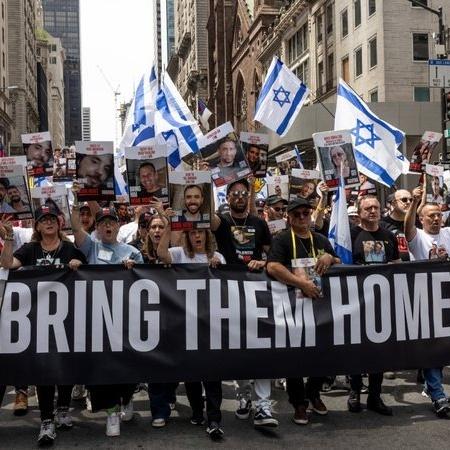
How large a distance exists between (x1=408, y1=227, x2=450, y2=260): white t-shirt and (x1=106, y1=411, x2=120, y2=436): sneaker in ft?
10.4

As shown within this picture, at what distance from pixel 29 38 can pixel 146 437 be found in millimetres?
106974

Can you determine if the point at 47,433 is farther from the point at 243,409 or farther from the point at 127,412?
the point at 243,409

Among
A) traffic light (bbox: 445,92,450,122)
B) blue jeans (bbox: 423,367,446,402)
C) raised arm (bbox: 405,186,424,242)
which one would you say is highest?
traffic light (bbox: 445,92,450,122)

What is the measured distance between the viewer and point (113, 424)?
545 centimetres

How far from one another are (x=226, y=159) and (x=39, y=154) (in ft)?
6.93

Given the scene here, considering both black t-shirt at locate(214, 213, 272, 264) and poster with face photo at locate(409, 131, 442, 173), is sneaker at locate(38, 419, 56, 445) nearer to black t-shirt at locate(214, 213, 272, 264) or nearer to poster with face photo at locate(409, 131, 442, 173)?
black t-shirt at locate(214, 213, 272, 264)

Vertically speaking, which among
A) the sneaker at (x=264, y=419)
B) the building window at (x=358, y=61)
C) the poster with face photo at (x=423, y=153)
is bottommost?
the sneaker at (x=264, y=419)

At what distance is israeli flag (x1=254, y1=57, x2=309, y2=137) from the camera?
1000 cm

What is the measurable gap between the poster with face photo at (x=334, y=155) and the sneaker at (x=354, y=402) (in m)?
2.10

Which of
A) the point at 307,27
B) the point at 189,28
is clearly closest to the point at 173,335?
the point at 307,27

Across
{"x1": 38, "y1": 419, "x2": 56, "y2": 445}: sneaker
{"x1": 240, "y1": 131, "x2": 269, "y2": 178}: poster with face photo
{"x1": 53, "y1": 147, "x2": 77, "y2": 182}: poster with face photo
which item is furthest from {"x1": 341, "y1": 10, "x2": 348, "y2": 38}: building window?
{"x1": 38, "y1": 419, "x2": 56, "y2": 445}: sneaker

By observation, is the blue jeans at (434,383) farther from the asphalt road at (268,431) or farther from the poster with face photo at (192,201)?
the poster with face photo at (192,201)

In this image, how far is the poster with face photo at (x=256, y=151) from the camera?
7.62 meters

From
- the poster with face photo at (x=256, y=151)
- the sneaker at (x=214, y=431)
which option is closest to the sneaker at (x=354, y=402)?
the sneaker at (x=214, y=431)
